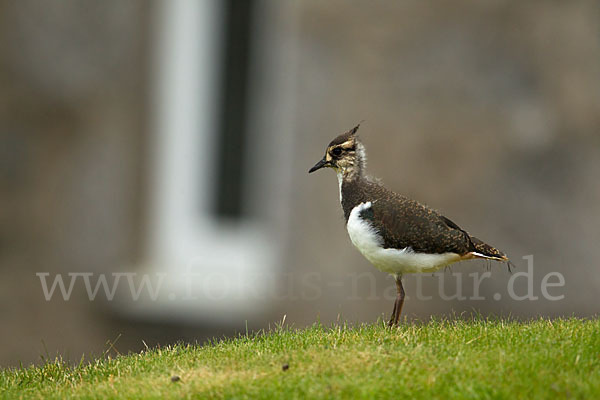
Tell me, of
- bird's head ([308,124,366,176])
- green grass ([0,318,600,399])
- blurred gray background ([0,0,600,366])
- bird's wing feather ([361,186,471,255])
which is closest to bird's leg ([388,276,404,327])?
green grass ([0,318,600,399])

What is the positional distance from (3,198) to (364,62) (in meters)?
7.12

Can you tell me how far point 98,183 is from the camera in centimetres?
1579

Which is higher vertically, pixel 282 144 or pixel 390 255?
pixel 282 144

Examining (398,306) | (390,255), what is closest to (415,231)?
(390,255)

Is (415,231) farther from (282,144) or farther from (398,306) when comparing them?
(282,144)

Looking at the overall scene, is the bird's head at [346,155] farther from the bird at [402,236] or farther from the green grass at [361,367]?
the green grass at [361,367]

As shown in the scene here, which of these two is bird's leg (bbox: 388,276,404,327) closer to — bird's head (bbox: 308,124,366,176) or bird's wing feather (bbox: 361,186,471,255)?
bird's wing feather (bbox: 361,186,471,255)

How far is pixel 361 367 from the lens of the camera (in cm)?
733

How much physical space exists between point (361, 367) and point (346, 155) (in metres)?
2.96

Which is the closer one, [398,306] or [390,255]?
[390,255]

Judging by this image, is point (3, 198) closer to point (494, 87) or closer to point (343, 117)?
point (343, 117)

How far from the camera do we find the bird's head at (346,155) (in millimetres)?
9547

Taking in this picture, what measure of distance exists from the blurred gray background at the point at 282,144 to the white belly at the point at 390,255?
543cm

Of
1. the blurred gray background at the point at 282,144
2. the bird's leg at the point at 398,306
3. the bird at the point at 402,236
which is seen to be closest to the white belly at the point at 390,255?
the bird at the point at 402,236
